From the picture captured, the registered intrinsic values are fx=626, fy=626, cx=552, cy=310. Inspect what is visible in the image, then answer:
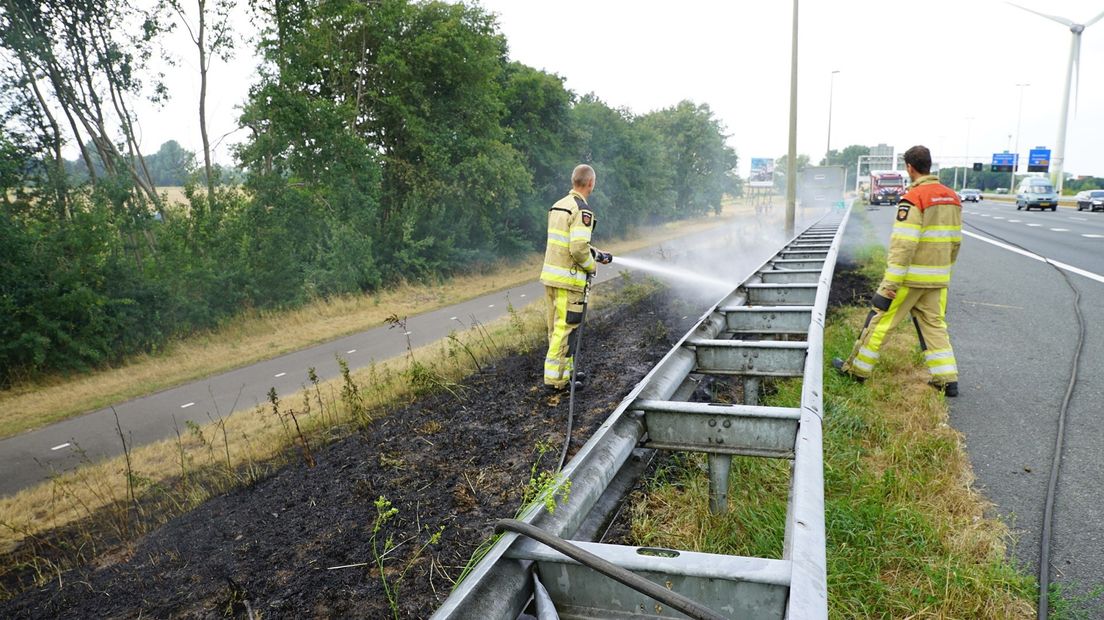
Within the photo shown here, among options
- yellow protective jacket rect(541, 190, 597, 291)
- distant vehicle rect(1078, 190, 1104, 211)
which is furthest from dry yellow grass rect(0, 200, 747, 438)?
distant vehicle rect(1078, 190, 1104, 211)

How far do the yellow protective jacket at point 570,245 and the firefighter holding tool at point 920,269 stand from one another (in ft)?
8.25

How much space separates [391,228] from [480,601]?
1624cm

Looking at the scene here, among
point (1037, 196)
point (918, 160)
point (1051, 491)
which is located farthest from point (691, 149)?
point (1051, 491)

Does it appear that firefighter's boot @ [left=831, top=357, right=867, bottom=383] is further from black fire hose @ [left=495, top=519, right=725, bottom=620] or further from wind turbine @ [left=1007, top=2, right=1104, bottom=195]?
wind turbine @ [left=1007, top=2, right=1104, bottom=195]

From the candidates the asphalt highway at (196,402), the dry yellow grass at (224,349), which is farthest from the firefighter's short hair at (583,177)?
the dry yellow grass at (224,349)

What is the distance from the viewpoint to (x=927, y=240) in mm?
5371

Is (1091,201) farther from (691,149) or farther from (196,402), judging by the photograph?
(196,402)

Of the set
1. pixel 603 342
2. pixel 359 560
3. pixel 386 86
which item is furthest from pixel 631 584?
pixel 386 86

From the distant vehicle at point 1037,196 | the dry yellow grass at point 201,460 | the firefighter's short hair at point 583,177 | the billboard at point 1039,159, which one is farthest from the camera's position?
the billboard at point 1039,159

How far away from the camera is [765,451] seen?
2.45 metres

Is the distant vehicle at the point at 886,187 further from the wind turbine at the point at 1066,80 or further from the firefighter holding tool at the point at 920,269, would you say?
the firefighter holding tool at the point at 920,269

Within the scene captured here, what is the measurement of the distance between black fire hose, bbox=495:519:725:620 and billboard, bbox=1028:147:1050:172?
9191 centimetres

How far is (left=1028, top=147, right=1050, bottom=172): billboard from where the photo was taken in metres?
72.3

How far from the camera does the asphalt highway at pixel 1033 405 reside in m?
3.03
